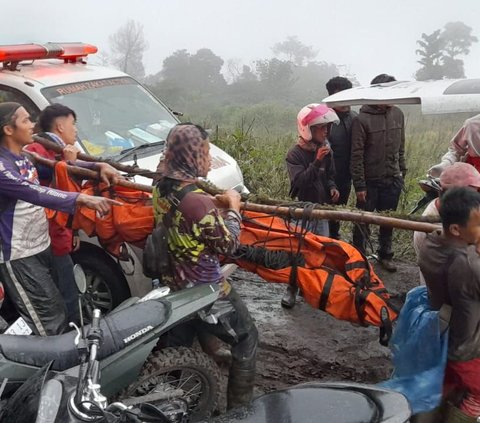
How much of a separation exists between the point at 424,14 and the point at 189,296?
42105mm

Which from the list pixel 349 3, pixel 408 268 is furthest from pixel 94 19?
pixel 408 268

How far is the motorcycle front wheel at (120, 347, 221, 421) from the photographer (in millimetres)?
3037

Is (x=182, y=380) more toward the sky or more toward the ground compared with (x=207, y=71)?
more toward the ground

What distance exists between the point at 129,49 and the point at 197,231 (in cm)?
2447

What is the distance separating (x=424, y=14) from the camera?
1592 inches

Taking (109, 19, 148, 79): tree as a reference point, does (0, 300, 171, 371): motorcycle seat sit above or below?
below

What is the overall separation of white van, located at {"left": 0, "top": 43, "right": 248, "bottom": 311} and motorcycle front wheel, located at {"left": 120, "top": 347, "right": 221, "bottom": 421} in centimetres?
103

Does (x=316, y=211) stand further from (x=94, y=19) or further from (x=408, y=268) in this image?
(x=94, y=19)

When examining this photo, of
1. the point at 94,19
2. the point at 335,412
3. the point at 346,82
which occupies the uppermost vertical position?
the point at 94,19

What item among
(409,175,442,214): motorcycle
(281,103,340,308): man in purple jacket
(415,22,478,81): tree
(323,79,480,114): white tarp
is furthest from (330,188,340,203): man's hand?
(415,22,478,81): tree

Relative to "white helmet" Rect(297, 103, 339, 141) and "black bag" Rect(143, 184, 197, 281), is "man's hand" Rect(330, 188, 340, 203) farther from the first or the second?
"black bag" Rect(143, 184, 197, 281)

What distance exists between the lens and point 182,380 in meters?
3.20

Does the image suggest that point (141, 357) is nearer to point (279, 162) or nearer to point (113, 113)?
point (113, 113)

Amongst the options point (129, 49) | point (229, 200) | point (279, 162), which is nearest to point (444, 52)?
point (129, 49)
